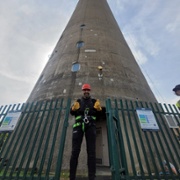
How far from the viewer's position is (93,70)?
10148mm

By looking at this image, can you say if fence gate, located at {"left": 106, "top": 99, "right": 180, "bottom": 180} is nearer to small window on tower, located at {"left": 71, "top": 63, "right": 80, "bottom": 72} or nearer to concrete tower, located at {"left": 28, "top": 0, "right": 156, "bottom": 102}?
concrete tower, located at {"left": 28, "top": 0, "right": 156, "bottom": 102}

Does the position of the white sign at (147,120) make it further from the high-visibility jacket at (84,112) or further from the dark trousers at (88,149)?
the dark trousers at (88,149)

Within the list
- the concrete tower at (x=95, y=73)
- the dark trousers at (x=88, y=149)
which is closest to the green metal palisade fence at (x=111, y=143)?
the dark trousers at (x=88, y=149)

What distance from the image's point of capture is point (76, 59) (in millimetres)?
11078

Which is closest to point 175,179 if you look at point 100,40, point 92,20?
point 100,40

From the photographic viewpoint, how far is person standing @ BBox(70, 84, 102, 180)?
339cm

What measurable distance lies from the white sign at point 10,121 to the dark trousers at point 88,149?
251 cm

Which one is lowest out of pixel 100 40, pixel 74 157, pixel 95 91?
pixel 74 157

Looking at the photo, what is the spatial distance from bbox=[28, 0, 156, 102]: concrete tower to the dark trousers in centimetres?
501

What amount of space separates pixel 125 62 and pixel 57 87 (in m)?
5.47

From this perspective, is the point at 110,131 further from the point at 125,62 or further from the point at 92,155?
the point at 125,62

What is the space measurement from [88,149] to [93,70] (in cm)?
716

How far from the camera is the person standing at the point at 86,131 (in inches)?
133

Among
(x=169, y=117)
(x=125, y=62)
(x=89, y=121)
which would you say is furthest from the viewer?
(x=125, y=62)
